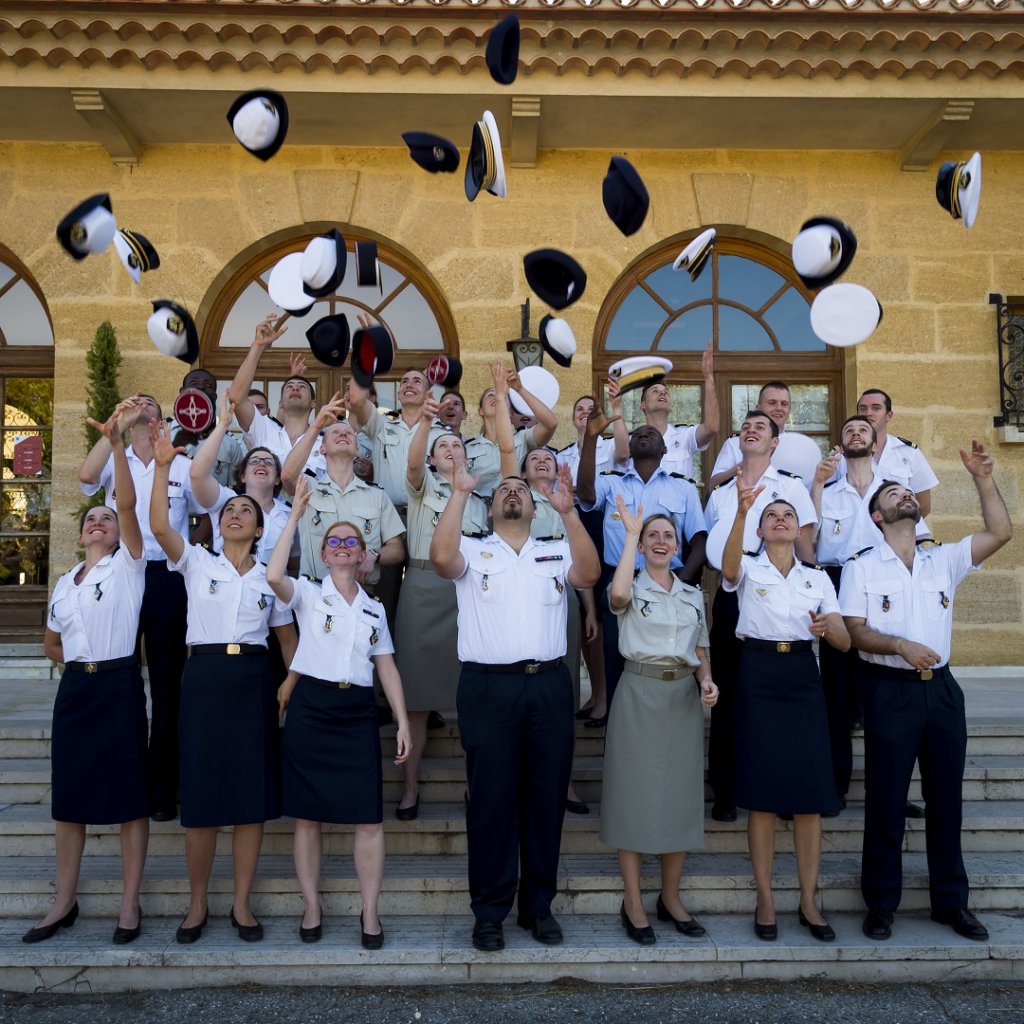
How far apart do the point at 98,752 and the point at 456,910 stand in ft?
5.34

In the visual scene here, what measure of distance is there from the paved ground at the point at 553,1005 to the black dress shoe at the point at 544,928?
0.53ft

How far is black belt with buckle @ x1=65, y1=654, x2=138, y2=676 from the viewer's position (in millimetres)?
3801

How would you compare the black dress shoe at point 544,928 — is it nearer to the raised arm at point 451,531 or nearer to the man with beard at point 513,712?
the man with beard at point 513,712

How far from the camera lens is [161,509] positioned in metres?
3.77

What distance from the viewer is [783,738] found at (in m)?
3.83

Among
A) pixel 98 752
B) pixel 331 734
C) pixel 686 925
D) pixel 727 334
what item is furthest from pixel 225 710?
pixel 727 334

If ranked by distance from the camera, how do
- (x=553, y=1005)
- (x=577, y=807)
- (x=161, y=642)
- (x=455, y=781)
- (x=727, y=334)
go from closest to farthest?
(x=553, y=1005)
(x=161, y=642)
(x=577, y=807)
(x=455, y=781)
(x=727, y=334)

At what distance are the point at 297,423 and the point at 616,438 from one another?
5.69 ft

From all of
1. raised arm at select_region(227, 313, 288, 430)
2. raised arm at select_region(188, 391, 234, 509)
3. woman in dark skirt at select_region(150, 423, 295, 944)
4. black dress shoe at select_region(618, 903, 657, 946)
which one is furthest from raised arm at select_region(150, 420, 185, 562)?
black dress shoe at select_region(618, 903, 657, 946)

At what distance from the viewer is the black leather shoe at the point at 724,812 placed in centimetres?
443

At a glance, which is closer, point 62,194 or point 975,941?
point 975,941

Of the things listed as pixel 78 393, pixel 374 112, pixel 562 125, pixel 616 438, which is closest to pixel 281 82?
pixel 374 112

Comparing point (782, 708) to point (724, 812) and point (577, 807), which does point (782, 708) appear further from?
point (577, 807)

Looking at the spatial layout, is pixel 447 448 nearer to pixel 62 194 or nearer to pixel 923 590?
pixel 923 590
